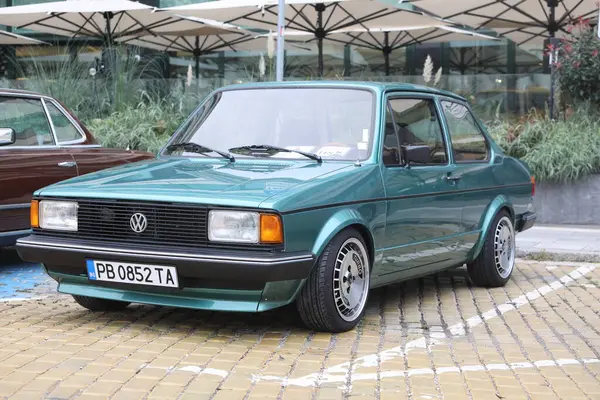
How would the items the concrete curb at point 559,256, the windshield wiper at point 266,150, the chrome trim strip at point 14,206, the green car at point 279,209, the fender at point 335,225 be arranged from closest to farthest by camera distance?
the green car at point 279,209, the fender at point 335,225, the windshield wiper at point 266,150, the chrome trim strip at point 14,206, the concrete curb at point 559,256

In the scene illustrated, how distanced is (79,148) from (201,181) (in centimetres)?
338

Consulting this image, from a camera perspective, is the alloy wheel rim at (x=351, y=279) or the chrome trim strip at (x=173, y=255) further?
the alloy wheel rim at (x=351, y=279)

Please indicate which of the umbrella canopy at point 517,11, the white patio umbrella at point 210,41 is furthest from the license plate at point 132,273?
the white patio umbrella at point 210,41

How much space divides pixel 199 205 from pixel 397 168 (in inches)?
63.4

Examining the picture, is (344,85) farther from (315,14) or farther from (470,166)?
(315,14)

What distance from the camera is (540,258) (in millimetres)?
9492

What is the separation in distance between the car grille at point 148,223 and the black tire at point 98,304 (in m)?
0.67

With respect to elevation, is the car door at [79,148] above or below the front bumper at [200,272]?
above

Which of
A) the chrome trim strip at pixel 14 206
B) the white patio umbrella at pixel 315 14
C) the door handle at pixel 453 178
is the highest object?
the white patio umbrella at pixel 315 14

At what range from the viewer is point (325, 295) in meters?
5.46

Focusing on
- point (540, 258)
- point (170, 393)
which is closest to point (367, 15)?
point (540, 258)

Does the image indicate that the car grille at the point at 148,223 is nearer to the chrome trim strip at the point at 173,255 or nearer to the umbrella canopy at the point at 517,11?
the chrome trim strip at the point at 173,255

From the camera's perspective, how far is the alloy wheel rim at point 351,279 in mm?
5598

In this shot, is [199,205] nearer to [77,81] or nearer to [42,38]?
[77,81]
